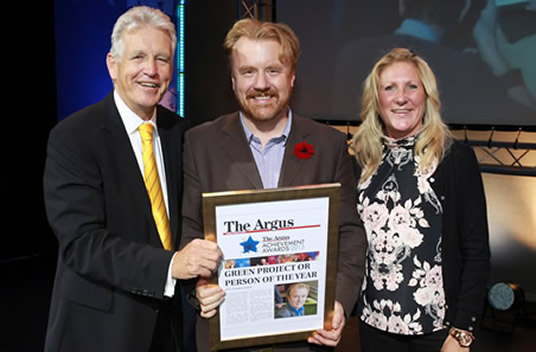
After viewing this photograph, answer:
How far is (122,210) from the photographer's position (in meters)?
1.87

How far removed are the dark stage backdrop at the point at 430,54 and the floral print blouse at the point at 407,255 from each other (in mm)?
3456

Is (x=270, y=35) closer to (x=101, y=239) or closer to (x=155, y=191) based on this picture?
(x=155, y=191)

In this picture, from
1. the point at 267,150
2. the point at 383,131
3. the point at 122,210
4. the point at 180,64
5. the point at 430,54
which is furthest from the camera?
the point at 180,64

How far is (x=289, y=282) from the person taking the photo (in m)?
1.75

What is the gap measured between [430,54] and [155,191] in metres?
5.29

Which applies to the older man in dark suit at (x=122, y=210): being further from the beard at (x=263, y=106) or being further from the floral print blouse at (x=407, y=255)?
the floral print blouse at (x=407, y=255)

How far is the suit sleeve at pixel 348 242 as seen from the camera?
196 centimetres

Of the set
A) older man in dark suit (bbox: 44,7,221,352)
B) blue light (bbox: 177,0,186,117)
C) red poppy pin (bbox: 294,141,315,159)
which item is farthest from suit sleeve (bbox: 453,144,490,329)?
blue light (bbox: 177,0,186,117)

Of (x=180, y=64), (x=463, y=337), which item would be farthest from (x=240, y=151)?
(x=180, y=64)

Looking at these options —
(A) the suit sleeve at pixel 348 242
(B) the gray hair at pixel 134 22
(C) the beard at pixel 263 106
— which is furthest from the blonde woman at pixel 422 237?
(B) the gray hair at pixel 134 22

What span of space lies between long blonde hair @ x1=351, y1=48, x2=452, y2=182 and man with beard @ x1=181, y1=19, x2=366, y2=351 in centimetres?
40

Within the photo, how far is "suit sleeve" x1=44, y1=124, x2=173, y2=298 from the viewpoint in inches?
68.7

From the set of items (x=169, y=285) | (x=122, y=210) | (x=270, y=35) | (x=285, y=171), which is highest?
(x=270, y=35)

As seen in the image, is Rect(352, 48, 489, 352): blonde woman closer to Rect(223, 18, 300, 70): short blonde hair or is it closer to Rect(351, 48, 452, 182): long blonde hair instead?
→ Rect(351, 48, 452, 182): long blonde hair
